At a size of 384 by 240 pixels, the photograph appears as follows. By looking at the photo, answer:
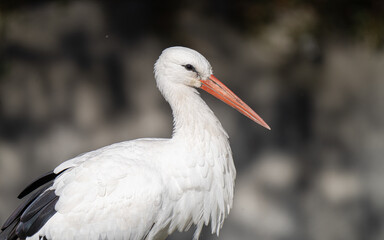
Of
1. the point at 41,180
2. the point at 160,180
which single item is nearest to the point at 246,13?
the point at 160,180

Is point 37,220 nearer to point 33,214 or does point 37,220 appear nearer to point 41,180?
point 33,214

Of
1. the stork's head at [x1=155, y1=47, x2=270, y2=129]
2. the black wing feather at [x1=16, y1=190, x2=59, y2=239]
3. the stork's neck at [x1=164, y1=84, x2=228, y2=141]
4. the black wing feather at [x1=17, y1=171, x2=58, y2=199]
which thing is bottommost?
the black wing feather at [x1=16, y1=190, x2=59, y2=239]

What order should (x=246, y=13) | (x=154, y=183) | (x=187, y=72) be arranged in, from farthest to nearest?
1. (x=246, y=13)
2. (x=187, y=72)
3. (x=154, y=183)

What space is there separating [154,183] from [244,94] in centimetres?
176

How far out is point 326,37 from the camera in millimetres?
4207

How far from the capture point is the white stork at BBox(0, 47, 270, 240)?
2547 millimetres

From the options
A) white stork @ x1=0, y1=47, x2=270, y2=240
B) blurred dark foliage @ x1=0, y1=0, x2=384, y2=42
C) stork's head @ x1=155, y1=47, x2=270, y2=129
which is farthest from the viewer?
blurred dark foliage @ x1=0, y1=0, x2=384, y2=42

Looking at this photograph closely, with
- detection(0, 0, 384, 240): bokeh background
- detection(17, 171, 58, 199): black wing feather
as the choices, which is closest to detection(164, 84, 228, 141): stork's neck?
detection(17, 171, 58, 199): black wing feather

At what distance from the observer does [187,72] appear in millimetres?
2707

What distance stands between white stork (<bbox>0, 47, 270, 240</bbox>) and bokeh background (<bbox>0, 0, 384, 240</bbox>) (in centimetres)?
132

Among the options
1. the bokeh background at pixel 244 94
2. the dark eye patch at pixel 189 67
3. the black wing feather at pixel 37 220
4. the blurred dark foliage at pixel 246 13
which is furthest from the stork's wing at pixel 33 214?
the blurred dark foliage at pixel 246 13

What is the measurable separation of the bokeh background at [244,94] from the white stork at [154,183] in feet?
4.32

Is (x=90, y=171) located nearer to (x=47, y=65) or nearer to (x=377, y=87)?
(x=47, y=65)

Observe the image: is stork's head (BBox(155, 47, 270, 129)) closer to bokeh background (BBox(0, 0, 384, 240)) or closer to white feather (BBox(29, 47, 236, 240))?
white feather (BBox(29, 47, 236, 240))
